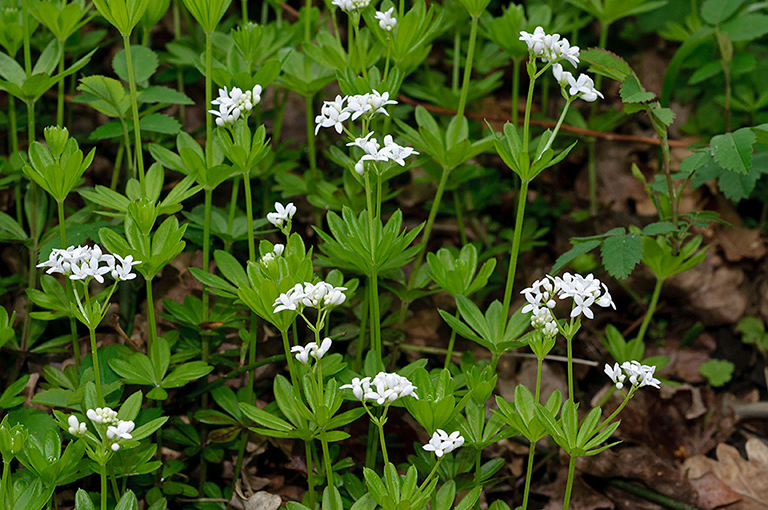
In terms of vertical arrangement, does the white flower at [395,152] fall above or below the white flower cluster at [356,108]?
below

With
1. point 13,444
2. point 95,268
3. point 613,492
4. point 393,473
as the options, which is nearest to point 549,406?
point 393,473

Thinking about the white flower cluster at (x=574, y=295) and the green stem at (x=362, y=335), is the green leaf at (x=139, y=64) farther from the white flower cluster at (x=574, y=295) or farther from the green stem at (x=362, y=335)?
the white flower cluster at (x=574, y=295)

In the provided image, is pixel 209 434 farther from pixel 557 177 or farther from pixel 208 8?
pixel 557 177

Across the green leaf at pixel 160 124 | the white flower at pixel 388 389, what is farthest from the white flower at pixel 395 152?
the green leaf at pixel 160 124

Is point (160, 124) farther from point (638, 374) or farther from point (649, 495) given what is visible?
point (649, 495)

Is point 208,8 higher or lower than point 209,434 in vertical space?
higher

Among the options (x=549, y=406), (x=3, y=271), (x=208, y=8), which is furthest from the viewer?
(x=3, y=271)
